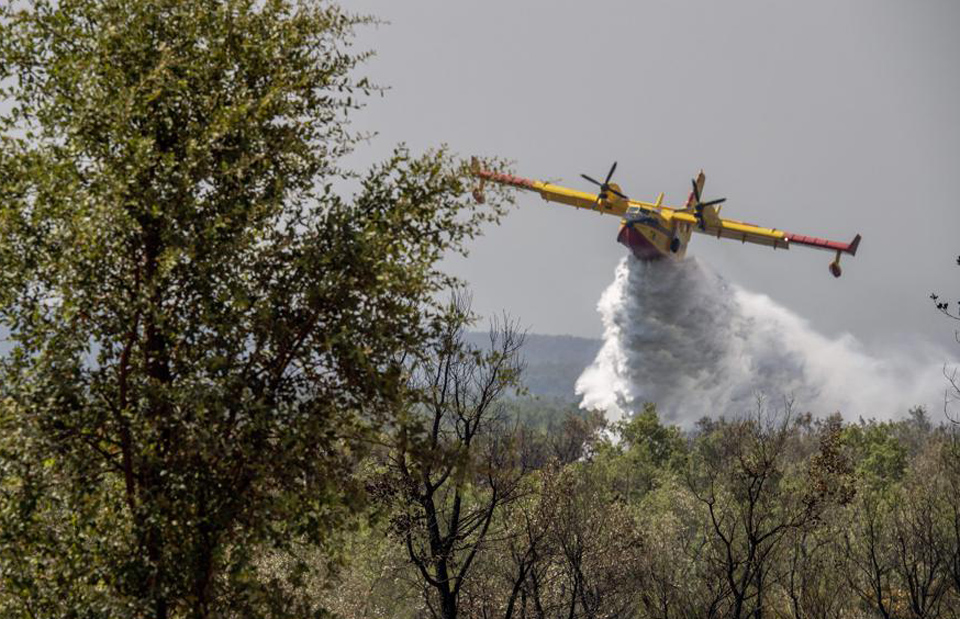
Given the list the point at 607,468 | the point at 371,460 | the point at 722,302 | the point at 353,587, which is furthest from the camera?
the point at 722,302

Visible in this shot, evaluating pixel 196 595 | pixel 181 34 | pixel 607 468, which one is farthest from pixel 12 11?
pixel 607 468

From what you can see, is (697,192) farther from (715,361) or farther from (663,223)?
(715,361)

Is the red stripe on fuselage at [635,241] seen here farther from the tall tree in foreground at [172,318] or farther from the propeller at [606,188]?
the tall tree in foreground at [172,318]

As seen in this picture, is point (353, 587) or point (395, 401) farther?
point (353, 587)

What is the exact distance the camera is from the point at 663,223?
6794cm

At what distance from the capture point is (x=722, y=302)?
113750 millimetres

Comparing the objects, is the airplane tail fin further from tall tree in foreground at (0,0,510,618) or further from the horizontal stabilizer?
tall tree in foreground at (0,0,510,618)

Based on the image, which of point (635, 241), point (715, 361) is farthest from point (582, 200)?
point (715, 361)

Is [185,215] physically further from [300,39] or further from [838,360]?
[838,360]

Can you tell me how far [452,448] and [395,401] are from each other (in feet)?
4.11

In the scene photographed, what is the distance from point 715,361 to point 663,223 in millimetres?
53009

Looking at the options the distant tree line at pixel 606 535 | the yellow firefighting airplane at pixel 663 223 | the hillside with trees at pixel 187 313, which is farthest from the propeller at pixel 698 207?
the hillside with trees at pixel 187 313

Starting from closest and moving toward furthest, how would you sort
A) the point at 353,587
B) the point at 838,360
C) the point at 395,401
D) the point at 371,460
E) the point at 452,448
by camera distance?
the point at 395,401 → the point at 452,448 → the point at 371,460 → the point at 353,587 → the point at 838,360

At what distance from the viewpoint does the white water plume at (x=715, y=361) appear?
97125 mm
